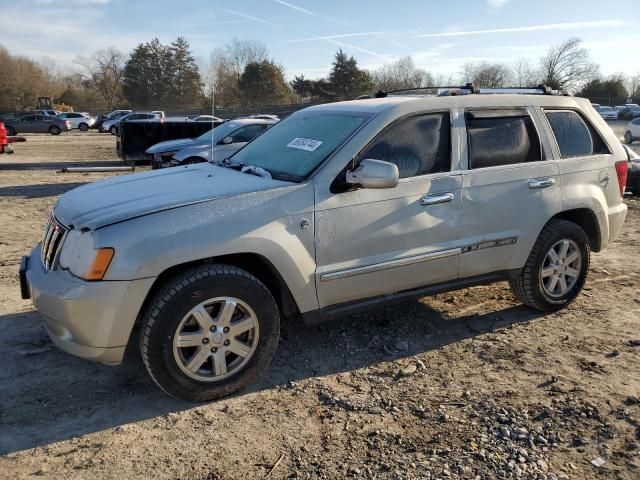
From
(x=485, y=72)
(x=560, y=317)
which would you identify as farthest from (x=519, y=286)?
(x=485, y=72)

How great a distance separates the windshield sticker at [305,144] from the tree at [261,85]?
63040 mm

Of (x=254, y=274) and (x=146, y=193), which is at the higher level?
(x=146, y=193)

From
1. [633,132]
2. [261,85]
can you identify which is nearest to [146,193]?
[633,132]

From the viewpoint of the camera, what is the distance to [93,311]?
3.09 m

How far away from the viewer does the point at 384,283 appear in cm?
393

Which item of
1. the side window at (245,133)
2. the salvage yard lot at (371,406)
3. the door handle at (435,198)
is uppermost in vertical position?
the side window at (245,133)

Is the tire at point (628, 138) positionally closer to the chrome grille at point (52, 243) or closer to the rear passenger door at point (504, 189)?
the rear passenger door at point (504, 189)

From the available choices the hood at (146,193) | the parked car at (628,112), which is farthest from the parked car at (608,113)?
the hood at (146,193)

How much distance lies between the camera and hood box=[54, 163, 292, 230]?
328cm

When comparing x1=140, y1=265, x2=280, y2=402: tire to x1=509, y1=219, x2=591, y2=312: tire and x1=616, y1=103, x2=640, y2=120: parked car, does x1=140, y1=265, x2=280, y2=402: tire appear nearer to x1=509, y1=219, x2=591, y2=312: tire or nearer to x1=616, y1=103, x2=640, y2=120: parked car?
x1=509, y1=219, x2=591, y2=312: tire

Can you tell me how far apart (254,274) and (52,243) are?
4.33 ft

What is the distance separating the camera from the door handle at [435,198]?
3969mm

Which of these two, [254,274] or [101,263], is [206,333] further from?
[101,263]

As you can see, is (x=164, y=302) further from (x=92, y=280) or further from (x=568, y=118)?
(x=568, y=118)
